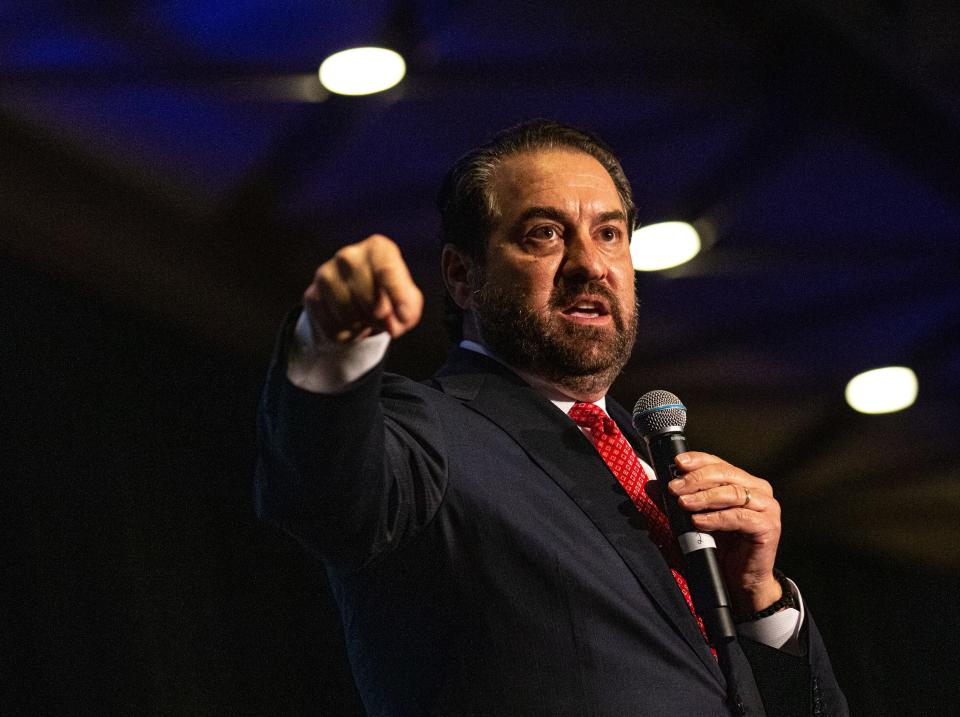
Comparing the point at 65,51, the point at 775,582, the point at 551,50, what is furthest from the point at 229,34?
the point at 775,582

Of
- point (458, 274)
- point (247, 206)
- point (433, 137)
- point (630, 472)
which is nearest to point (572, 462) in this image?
point (630, 472)

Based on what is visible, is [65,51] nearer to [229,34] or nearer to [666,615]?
[229,34]

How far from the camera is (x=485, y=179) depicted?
2.47 metres

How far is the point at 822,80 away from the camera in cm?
438

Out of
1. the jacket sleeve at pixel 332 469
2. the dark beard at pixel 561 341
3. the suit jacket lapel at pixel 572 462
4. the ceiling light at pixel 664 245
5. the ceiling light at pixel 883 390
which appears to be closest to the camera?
the jacket sleeve at pixel 332 469

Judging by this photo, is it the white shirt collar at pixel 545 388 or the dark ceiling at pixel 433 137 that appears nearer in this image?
the white shirt collar at pixel 545 388

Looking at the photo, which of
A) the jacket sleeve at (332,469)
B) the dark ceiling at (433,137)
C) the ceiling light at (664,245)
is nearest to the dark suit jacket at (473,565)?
the jacket sleeve at (332,469)

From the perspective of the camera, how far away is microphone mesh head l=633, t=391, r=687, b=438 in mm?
1964

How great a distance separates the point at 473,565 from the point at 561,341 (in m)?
0.57

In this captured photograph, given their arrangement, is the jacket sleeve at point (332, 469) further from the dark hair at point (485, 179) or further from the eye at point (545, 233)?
the dark hair at point (485, 179)

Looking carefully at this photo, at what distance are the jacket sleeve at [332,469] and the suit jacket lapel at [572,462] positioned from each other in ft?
0.95

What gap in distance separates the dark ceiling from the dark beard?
6.58 feet

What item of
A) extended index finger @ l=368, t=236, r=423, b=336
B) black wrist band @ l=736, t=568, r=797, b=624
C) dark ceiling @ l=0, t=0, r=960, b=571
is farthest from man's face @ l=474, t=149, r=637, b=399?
dark ceiling @ l=0, t=0, r=960, b=571

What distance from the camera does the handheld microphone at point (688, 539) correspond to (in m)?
1.76
